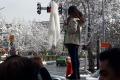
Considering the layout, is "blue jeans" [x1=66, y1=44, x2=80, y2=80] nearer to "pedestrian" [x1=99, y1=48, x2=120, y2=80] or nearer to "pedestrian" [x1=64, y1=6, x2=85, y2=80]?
"pedestrian" [x1=64, y1=6, x2=85, y2=80]

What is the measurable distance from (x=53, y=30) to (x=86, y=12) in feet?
123

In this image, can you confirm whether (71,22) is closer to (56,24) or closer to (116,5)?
(56,24)

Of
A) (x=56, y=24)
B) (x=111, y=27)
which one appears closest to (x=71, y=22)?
(x=56, y=24)

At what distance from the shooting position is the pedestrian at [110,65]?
3688 mm

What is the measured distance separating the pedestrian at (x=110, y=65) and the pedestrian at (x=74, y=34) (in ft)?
17.2

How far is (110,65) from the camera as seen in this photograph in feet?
12.2

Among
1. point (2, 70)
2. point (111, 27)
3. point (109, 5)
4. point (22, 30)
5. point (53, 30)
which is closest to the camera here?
point (2, 70)

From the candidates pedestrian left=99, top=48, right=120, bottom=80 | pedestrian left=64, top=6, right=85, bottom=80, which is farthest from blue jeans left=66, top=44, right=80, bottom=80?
pedestrian left=99, top=48, right=120, bottom=80

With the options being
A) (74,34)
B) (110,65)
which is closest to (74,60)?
(74,34)

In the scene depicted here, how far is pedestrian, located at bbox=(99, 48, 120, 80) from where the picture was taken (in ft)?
12.1

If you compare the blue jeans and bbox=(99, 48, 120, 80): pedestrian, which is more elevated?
bbox=(99, 48, 120, 80): pedestrian

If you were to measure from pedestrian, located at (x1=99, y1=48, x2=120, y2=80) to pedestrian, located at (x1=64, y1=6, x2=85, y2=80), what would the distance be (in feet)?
17.2

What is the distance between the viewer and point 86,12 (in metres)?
49.5

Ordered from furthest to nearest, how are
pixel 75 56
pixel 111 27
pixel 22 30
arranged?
Answer: pixel 22 30 < pixel 111 27 < pixel 75 56
